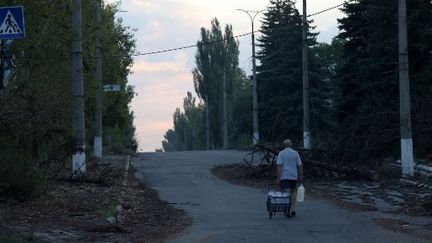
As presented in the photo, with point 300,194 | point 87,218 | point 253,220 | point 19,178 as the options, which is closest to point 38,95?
point 19,178

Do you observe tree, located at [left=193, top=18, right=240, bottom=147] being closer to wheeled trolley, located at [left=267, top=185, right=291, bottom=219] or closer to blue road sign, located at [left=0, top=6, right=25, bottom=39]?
wheeled trolley, located at [left=267, top=185, right=291, bottom=219]

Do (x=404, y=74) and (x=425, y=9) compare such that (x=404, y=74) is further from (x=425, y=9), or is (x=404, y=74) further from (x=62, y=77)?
(x=62, y=77)

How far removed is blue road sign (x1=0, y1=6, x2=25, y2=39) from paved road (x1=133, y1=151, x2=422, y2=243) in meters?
4.46

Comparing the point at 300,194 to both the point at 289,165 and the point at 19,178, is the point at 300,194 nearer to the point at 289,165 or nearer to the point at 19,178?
the point at 289,165

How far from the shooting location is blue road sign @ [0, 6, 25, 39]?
448 inches

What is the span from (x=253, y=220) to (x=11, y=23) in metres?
6.36

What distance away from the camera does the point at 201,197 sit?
64.5 ft

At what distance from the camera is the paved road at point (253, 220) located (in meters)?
11.7

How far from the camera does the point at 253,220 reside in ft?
46.8

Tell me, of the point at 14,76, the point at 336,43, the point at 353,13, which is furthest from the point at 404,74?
the point at 336,43

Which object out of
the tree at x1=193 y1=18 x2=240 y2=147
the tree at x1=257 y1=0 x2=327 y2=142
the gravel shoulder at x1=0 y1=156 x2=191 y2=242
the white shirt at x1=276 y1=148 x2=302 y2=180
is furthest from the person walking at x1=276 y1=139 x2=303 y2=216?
the tree at x1=193 y1=18 x2=240 y2=147

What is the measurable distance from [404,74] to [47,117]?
1315 cm

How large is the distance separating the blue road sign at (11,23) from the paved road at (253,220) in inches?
176

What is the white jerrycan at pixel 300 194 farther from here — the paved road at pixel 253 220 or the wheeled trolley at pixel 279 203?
the wheeled trolley at pixel 279 203
